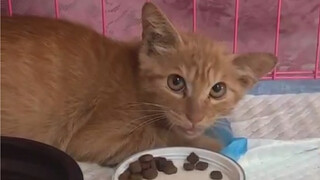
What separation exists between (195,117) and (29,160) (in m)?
0.38

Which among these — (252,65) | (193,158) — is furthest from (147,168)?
(252,65)

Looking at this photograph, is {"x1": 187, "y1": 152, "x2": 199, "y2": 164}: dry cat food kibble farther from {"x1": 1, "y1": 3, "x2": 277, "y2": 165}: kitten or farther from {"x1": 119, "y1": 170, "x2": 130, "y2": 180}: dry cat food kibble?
{"x1": 119, "y1": 170, "x2": 130, "y2": 180}: dry cat food kibble

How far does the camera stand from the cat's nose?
1.64 metres

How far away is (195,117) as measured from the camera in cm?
164

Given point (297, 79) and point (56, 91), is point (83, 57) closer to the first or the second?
point (56, 91)

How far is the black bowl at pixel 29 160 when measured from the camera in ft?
5.16

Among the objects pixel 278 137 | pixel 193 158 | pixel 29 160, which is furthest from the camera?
pixel 278 137

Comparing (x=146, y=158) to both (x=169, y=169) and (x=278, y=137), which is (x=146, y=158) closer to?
(x=169, y=169)

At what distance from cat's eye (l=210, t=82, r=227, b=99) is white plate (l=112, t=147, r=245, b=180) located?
5.4 inches

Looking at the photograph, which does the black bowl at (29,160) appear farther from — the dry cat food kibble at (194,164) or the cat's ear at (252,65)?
the cat's ear at (252,65)

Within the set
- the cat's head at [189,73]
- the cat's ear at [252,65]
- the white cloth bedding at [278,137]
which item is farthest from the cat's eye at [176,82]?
the white cloth bedding at [278,137]

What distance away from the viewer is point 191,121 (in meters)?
1.65

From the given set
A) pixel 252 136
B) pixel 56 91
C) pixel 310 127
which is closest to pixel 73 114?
pixel 56 91

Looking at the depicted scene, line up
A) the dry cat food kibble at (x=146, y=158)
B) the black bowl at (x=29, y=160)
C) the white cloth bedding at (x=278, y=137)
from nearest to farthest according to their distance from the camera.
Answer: the black bowl at (x=29, y=160) → the dry cat food kibble at (x=146, y=158) → the white cloth bedding at (x=278, y=137)
